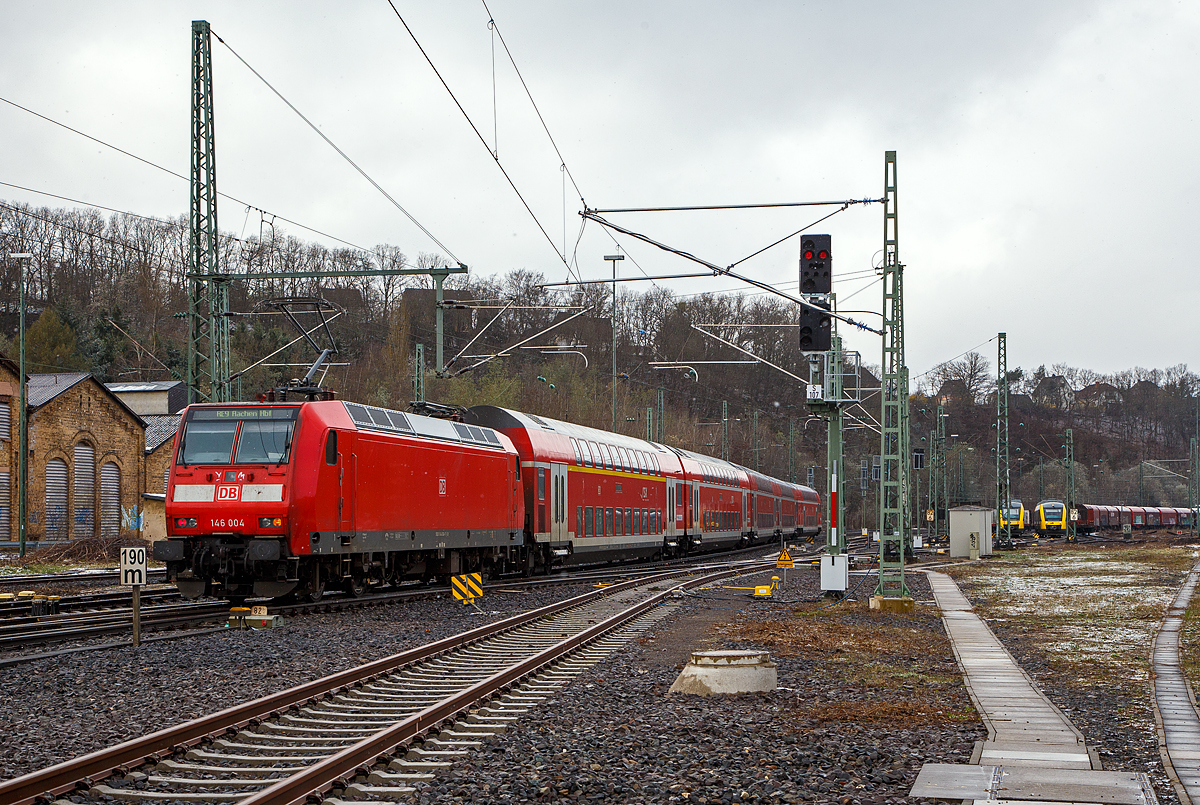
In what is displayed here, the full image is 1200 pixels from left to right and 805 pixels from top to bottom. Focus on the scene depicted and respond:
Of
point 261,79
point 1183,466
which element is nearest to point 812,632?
point 261,79

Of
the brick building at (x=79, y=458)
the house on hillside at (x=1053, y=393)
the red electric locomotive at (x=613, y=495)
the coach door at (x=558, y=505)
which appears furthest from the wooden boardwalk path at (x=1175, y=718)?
the house on hillside at (x=1053, y=393)

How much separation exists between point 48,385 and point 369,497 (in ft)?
100

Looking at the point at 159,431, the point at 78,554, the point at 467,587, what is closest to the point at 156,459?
the point at 159,431

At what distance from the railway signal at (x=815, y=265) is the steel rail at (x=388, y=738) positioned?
6.65m

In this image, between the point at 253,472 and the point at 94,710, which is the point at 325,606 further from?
the point at 94,710

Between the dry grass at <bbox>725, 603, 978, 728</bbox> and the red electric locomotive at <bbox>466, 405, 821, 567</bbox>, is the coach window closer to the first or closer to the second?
the dry grass at <bbox>725, 603, 978, 728</bbox>

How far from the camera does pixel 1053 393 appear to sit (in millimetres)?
121938

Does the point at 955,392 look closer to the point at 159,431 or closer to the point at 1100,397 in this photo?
the point at 1100,397

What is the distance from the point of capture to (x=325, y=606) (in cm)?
1941

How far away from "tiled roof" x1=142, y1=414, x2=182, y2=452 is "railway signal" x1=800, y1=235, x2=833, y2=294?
1476 inches

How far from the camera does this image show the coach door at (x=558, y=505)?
29.4 m

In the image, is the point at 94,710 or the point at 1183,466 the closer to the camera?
the point at 94,710

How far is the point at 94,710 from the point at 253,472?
26.9ft

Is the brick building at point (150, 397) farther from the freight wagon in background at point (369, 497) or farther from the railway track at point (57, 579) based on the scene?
the freight wagon in background at point (369, 497)
